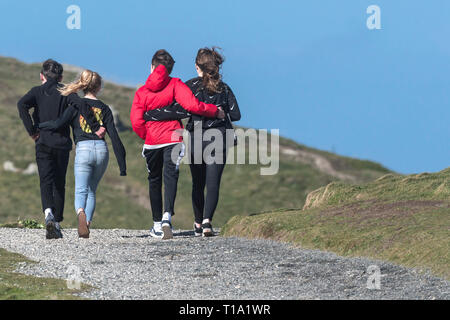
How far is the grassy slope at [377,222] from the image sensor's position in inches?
460

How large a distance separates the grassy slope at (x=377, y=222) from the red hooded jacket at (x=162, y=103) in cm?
259

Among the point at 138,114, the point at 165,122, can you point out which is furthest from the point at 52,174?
the point at 165,122

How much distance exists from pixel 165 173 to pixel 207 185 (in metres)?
0.80

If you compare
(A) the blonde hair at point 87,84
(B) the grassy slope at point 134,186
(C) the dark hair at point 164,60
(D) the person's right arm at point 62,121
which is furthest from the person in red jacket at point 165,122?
(B) the grassy slope at point 134,186

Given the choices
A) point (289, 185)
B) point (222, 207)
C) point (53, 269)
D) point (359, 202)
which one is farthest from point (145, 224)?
point (53, 269)

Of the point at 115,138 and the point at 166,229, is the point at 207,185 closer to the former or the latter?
the point at 166,229

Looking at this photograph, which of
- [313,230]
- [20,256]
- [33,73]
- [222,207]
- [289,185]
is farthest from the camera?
[33,73]

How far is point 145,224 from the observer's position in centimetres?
3606

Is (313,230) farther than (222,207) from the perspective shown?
No

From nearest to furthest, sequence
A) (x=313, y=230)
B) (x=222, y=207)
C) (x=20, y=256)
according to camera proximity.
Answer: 1. (x=20, y=256)
2. (x=313, y=230)
3. (x=222, y=207)

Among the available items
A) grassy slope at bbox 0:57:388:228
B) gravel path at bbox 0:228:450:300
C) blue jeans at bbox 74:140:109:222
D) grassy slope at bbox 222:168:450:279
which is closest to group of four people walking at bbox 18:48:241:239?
blue jeans at bbox 74:140:109:222

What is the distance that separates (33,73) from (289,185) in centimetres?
2460

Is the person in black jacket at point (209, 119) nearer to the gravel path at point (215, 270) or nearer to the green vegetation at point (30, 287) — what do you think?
the gravel path at point (215, 270)

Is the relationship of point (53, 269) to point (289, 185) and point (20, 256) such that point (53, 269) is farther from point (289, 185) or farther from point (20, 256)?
point (289, 185)
